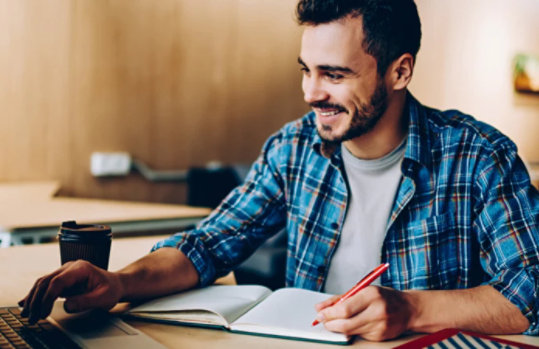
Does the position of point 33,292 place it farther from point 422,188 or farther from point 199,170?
point 199,170

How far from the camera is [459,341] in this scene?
35.2 inches

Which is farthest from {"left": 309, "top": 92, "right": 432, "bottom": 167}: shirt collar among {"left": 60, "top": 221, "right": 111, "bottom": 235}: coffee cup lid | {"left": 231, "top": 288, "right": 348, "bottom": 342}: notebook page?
{"left": 60, "top": 221, "right": 111, "bottom": 235}: coffee cup lid

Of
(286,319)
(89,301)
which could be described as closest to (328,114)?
(286,319)

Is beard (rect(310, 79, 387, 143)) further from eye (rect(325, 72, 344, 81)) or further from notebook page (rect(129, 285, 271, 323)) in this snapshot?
notebook page (rect(129, 285, 271, 323))

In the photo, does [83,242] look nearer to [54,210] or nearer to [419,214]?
[419,214]

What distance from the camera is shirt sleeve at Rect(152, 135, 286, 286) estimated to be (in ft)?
4.16

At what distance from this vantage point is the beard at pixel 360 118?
4.38ft

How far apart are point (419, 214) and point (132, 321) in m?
0.69

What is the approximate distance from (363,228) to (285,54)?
8.81ft

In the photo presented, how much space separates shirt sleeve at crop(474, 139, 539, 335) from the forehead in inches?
15.1

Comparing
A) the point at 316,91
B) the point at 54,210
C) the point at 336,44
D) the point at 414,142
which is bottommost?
the point at 54,210

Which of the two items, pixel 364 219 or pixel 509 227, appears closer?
pixel 509 227

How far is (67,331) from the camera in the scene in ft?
2.92

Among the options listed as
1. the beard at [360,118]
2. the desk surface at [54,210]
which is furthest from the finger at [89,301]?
the desk surface at [54,210]
